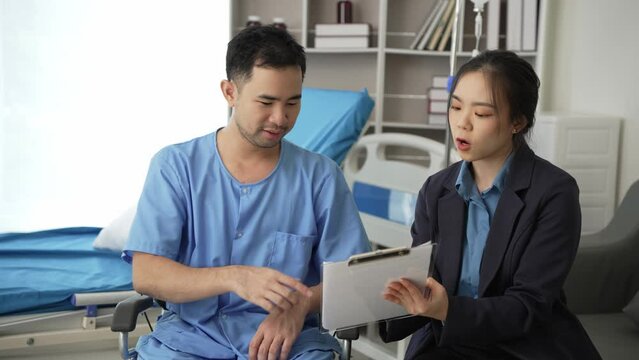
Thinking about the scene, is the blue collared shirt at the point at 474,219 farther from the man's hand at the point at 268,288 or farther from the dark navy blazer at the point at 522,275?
the man's hand at the point at 268,288

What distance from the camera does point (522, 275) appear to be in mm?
1568

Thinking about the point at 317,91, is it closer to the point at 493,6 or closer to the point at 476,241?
the point at 493,6

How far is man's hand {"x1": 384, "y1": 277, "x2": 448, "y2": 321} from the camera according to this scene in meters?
1.46

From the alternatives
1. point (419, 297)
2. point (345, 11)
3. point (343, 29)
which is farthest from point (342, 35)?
point (419, 297)

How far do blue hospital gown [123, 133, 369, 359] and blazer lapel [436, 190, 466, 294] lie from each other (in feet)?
0.64

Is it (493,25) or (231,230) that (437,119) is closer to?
(493,25)

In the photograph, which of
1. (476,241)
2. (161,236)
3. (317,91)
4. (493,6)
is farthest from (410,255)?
(493,6)

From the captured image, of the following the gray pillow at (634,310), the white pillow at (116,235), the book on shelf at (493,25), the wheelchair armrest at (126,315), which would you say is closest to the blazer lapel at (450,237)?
the wheelchair armrest at (126,315)

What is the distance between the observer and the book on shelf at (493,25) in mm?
4012

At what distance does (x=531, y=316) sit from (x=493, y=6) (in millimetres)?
2769

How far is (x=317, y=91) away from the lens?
341cm

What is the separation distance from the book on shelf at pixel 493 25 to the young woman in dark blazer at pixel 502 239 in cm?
246

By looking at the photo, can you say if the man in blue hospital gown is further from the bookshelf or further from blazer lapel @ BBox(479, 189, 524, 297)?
the bookshelf

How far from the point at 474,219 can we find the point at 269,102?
0.49 meters
